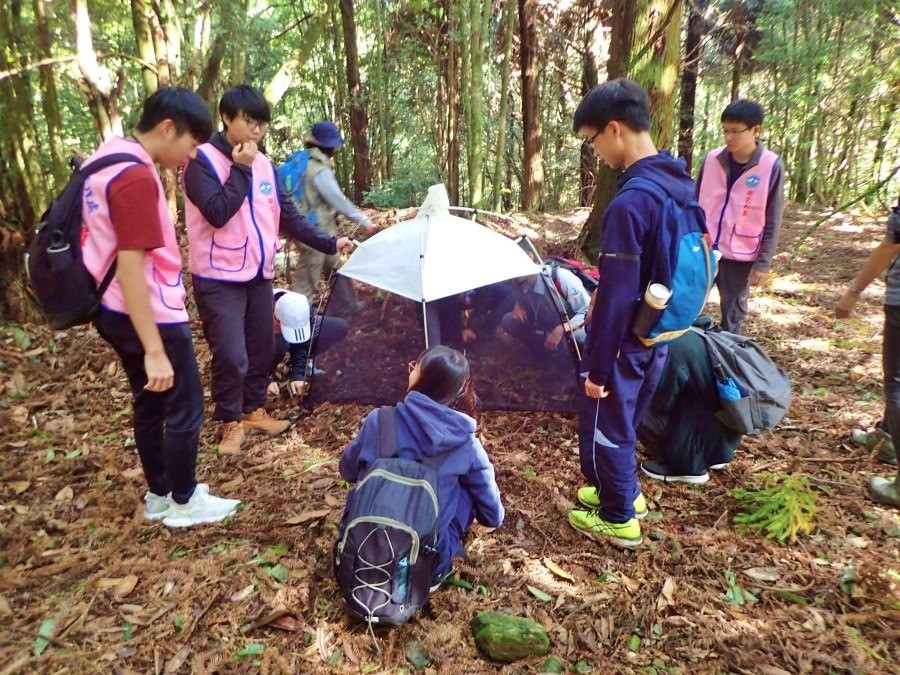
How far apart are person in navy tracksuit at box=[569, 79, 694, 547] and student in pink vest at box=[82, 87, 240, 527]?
1.59 m

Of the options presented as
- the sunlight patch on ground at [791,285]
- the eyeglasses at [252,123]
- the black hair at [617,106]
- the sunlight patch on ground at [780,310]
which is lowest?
the sunlight patch on ground at [780,310]

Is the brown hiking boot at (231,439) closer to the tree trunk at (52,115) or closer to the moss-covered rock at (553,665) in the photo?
the moss-covered rock at (553,665)

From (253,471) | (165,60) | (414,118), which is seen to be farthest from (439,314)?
(414,118)

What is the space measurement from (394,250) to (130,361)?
182cm

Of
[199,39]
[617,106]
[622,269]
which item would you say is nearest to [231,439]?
[622,269]

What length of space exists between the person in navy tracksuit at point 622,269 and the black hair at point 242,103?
167 centimetres

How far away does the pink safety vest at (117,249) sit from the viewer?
2049 mm

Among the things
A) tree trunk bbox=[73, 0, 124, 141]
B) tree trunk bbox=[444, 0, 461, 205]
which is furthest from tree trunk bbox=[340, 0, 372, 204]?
tree trunk bbox=[73, 0, 124, 141]

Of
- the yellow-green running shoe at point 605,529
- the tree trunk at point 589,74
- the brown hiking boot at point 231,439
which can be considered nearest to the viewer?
the yellow-green running shoe at point 605,529

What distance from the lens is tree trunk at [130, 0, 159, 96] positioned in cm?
542

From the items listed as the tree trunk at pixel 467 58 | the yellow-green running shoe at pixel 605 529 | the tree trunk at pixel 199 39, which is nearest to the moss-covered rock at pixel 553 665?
the yellow-green running shoe at pixel 605 529

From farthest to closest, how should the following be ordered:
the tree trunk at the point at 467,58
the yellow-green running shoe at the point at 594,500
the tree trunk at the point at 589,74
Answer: the tree trunk at the point at 589,74 < the tree trunk at the point at 467,58 < the yellow-green running shoe at the point at 594,500

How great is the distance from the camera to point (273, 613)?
224cm

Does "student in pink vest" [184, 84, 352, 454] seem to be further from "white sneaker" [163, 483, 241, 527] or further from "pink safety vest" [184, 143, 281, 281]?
"white sneaker" [163, 483, 241, 527]
